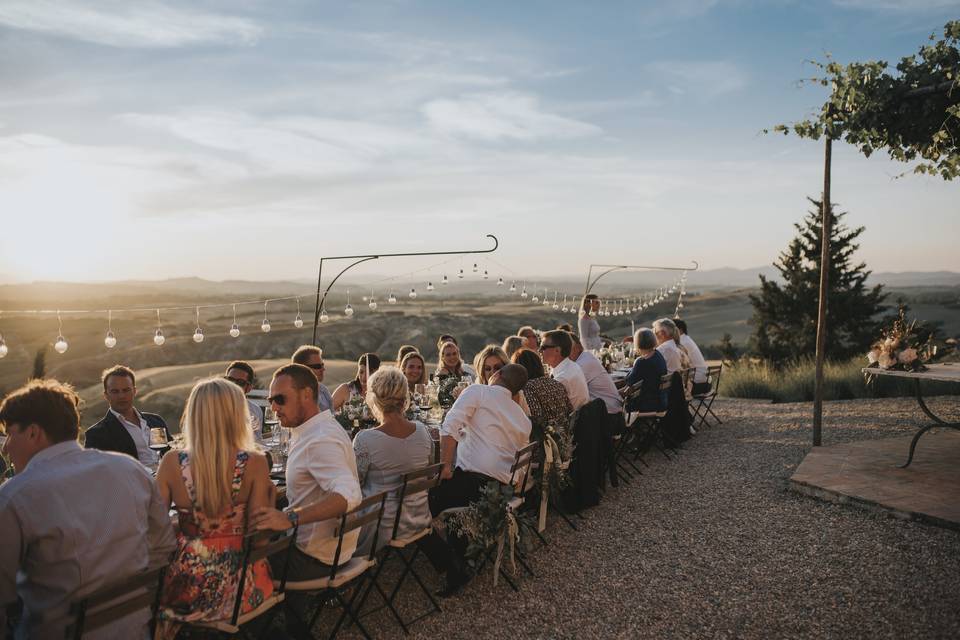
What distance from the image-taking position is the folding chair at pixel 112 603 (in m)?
2.64

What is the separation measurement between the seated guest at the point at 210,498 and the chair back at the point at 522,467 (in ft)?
6.83

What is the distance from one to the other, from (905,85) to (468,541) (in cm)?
621

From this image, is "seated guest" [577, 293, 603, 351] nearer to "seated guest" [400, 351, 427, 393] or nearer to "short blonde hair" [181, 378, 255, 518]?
"seated guest" [400, 351, 427, 393]

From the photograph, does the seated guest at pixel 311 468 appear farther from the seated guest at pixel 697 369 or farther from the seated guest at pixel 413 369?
the seated guest at pixel 697 369

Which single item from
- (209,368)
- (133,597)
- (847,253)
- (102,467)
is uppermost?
(847,253)

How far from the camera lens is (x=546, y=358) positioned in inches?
272

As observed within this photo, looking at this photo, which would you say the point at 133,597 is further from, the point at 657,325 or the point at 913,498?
the point at 657,325

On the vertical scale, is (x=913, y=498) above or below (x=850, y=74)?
below

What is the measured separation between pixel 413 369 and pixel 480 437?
112 inches

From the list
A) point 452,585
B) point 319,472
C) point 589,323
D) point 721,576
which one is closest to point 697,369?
point 589,323

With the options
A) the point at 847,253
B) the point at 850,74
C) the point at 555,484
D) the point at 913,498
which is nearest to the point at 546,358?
the point at 555,484

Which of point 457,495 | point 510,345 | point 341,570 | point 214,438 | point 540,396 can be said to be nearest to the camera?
point 214,438

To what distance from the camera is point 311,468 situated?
12.2ft

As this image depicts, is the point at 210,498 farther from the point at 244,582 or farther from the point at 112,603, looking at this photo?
the point at 112,603
